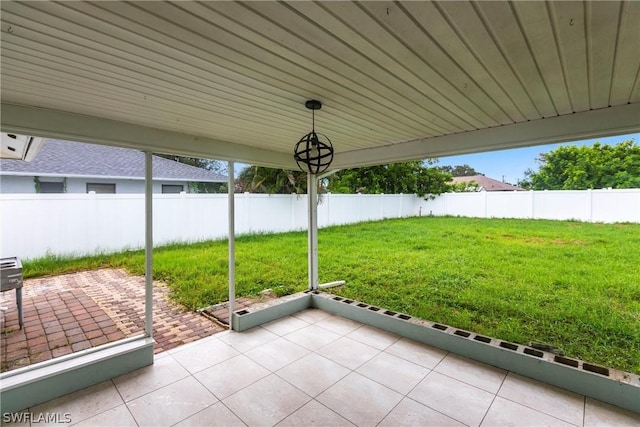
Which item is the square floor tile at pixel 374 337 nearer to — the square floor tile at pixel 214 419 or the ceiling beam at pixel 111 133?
the square floor tile at pixel 214 419

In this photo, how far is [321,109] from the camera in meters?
2.20

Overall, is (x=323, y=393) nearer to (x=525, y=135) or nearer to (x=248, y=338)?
(x=248, y=338)

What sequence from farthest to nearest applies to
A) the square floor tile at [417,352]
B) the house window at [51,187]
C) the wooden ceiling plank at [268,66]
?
the house window at [51,187], the square floor tile at [417,352], the wooden ceiling plank at [268,66]

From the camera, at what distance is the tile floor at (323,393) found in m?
1.97

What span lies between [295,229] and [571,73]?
730cm

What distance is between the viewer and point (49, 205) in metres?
5.09

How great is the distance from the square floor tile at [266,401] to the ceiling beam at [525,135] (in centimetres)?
252

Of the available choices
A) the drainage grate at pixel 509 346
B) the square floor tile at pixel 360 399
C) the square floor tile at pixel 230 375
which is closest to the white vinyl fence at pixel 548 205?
the drainage grate at pixel 509 346

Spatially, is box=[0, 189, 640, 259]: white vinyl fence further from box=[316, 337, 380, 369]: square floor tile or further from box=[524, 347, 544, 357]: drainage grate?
box=[524, 347, 544, 357]: drainage grate

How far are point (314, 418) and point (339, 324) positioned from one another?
1540mm

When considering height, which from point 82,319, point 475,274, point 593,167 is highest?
point 593,167

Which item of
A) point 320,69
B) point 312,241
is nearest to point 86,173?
point 312,241

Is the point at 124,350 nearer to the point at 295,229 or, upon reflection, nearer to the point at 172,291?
the point at 172,291

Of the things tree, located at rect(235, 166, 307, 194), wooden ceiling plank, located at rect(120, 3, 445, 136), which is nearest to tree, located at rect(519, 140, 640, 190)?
tree, located at rect(235, 166, 307, 194)
